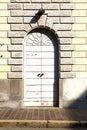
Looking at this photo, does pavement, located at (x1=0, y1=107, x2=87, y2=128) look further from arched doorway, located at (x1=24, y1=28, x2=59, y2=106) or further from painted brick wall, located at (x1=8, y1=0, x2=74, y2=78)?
painted brick wall, located at (x1=8, y1=0, x2=74, y2=78)

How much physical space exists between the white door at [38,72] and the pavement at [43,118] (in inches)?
29.3

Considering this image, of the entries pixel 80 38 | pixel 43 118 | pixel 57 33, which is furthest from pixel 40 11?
pixel 43 118

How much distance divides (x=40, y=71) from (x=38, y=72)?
0.09m

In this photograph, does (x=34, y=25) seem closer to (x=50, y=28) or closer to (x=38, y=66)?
(x=50, y=28)

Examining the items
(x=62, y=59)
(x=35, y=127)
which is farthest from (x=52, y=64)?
(x=35, y=127)

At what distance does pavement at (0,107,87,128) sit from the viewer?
11422 millimetres

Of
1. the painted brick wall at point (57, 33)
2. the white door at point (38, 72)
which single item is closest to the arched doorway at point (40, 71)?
the white door at point (38, 72)

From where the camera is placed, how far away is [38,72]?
48.3ft

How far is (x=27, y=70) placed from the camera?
48.1ft

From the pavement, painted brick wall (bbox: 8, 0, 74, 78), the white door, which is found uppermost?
painted brick wall (bbox: 8, 0, 74, 78)

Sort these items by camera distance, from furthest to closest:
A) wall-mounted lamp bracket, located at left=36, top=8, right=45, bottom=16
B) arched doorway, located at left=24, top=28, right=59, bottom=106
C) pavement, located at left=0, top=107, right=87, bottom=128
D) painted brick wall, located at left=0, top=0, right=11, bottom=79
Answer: arched doorway, located at left=24, top=28, right=59, bottom=106 < painted brick wall, located at left=0, top=0, right=11, bottom=79 < wall-mounted lamp bracket, located at left=36, top=8, right=45, bottom=16 < pavement, located at left=0, top=107, right=87, bottom=128

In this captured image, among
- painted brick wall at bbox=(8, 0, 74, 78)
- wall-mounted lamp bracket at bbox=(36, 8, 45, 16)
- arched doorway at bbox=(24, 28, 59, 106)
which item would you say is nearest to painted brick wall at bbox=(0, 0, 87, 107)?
painted brick wall at bbox=(8, 0, 74, 78)

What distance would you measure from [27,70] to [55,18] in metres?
2.26

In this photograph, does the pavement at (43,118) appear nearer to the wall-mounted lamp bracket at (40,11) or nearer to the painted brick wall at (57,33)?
the painted brick wall at (57,33)
